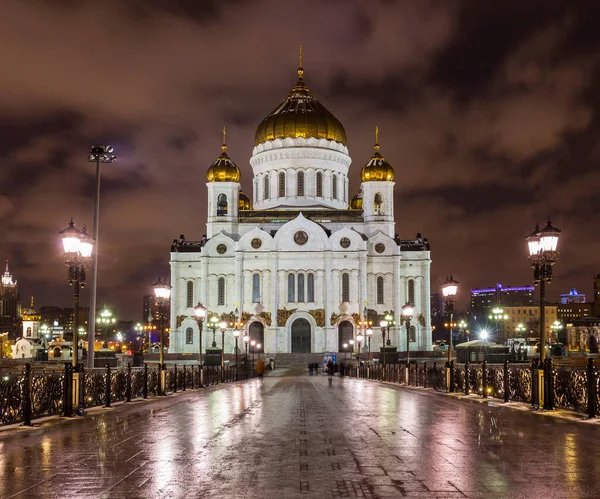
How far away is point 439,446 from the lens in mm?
11047

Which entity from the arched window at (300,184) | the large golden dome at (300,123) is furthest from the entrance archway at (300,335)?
the large golden dome at (300,123)

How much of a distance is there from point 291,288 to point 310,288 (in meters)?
1.99

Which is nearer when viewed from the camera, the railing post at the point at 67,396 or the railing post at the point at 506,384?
the railing post at the point at 67,396

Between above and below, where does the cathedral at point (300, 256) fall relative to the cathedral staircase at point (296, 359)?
above

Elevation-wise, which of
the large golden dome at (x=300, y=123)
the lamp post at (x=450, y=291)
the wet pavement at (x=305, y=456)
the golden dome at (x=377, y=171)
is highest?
the large golden dome at (x=300, y=123)

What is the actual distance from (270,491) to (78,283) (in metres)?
12.8

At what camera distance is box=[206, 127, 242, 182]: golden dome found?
8288cm

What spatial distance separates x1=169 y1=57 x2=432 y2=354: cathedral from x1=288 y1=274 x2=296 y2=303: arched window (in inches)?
4.1

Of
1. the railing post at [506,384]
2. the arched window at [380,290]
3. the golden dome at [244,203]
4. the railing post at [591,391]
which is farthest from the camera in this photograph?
the golden dome at [244,203]

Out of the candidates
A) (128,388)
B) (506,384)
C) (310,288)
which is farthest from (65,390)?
→ (310,288)

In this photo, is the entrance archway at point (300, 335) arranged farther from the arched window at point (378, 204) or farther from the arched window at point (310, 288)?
the arched window at point (378, 204)

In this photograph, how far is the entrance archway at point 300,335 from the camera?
77500 mm

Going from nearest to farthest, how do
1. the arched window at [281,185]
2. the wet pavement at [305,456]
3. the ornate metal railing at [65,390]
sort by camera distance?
the wet pavement at [305,456] → the ornate metal railing at [65,390] → the arched window at [281,185]

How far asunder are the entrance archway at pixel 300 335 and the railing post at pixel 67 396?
60.9 metres
